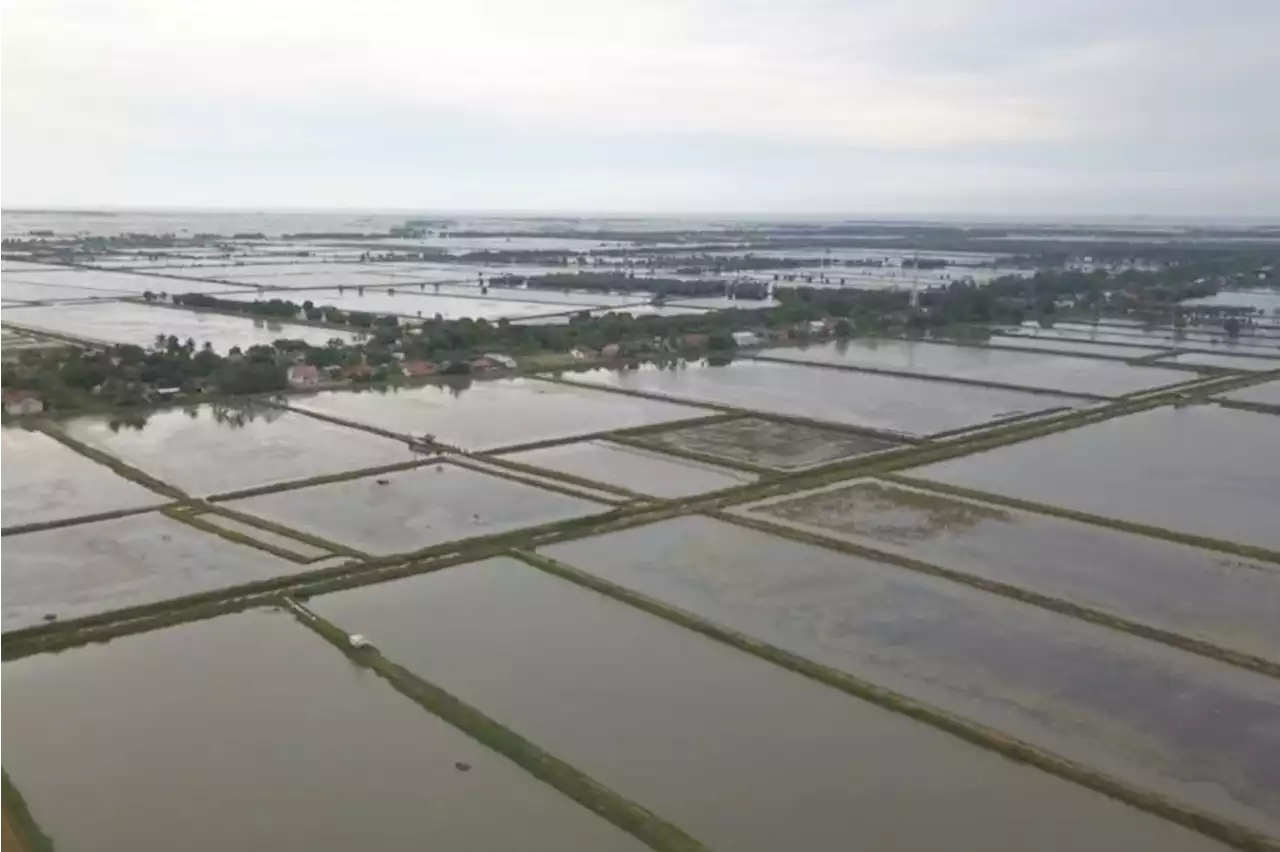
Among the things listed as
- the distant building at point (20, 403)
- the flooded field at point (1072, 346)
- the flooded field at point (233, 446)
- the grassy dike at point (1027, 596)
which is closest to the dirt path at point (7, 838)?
the flooded field at point (233, 446)

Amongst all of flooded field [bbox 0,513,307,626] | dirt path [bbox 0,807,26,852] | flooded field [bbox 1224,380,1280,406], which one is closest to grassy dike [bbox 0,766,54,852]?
dirt path [bbox 0,807,26,852]

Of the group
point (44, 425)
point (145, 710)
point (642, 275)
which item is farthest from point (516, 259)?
point (145, 710)

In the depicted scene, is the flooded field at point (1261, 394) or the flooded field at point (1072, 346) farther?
the flooded field at point (1072, 346)

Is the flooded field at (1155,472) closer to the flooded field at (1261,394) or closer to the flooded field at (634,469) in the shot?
the flooded field at (1261,394)

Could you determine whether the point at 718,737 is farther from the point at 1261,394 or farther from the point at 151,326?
A: the point at 151,326

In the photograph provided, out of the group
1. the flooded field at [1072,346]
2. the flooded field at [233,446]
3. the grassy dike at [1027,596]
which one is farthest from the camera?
the flooded field at [1072,346]

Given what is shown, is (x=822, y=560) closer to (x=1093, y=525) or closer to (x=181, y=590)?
(x=1093, y=525)
